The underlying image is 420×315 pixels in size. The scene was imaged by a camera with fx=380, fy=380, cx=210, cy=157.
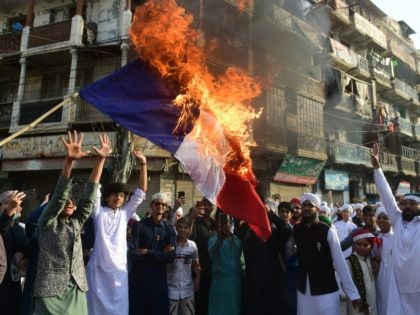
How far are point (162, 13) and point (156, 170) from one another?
893 cm

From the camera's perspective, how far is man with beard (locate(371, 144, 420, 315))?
4324 millimetres

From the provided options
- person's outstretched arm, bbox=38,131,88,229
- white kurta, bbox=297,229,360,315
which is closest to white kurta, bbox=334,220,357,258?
white kurta, bbox=297,229,360,315

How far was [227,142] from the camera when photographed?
4949 millimetres

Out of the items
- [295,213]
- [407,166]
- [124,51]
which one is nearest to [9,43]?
[124,51]

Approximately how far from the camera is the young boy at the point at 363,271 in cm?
452

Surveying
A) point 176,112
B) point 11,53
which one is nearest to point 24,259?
point 176,112

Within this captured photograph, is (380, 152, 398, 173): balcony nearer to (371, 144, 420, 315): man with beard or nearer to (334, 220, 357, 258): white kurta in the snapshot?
(334, 220, 357, 258): white kurta

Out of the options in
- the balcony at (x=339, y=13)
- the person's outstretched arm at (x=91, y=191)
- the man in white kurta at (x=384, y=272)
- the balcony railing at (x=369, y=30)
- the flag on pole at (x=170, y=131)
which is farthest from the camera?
the balcony railing at (x=369, y=30)

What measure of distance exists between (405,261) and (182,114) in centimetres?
313

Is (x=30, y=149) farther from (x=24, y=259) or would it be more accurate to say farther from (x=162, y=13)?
A: (x=24, y=259)

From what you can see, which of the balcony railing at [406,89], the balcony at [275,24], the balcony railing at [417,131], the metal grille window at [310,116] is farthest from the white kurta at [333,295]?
the balcony railing at [417,131]

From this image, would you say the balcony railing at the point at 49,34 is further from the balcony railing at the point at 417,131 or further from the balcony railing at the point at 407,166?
the balcony railing at the point at 417,131

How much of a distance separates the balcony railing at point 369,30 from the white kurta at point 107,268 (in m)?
23.7

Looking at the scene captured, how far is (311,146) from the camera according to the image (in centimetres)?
1886
